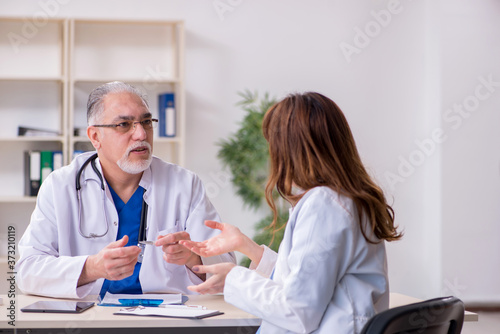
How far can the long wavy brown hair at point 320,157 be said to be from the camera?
1.50 m

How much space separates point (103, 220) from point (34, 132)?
96.7 inches

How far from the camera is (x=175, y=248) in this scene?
2094 mm

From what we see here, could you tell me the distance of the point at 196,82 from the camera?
4926 millimetres

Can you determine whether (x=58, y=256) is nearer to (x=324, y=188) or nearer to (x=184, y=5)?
(x=324, y=188)

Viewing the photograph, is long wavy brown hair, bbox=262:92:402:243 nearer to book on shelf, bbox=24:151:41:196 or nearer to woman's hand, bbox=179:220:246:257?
woman's hand, bbox=179:220:246:257

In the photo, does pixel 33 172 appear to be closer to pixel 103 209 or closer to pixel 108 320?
pixel 103 209

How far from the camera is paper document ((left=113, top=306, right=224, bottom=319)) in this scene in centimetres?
168

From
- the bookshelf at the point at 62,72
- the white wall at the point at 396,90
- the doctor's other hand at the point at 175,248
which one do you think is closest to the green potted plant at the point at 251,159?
the white wall at the point at 396,90

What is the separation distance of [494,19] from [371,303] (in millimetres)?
4409

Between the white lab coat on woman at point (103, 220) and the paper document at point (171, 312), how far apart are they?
16.7 inches

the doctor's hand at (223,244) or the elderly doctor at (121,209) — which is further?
the elderly doctor at (121,209)

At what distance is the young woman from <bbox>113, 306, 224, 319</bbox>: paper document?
0.59ft

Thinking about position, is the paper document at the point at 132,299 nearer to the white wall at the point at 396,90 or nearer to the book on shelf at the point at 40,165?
the book on shelf at the point at 40,165

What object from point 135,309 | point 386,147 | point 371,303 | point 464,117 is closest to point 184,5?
point 386,147
